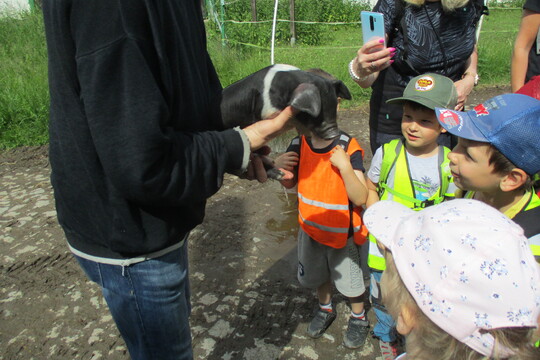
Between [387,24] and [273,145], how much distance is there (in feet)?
9.08

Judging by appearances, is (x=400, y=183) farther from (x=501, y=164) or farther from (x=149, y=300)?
(x=149, y=300)

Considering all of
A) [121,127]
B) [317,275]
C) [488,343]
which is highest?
[121,127]

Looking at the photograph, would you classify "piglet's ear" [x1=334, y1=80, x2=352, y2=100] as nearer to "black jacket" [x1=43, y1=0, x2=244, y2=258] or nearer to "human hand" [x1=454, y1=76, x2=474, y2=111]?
"black jacket" [x1=43, y1=0, x2=244, y2=258]

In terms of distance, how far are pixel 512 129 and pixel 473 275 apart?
92 centimetres

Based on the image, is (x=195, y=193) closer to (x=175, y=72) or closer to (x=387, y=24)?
(x=175, y=72)

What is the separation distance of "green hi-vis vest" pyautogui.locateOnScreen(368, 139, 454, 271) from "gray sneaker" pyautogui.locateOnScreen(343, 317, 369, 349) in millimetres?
583

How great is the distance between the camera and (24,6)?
12.5m

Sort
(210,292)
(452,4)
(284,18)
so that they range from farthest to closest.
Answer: (284,18), (210,292), (452,4)

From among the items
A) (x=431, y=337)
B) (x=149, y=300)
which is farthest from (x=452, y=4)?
(x=149, y=300)

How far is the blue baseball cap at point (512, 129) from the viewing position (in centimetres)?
177

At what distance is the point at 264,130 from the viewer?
5.11 ft

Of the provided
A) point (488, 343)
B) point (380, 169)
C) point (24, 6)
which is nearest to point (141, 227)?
point (488, 343)

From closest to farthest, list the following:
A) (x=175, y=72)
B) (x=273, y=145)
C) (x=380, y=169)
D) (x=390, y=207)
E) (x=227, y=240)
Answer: (x=175, y=72)
(x=390, y=207)
(x=380, y=169)
(x=227, y=240)
(x=273, y=145)

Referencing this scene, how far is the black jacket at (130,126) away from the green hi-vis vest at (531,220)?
1230mm
